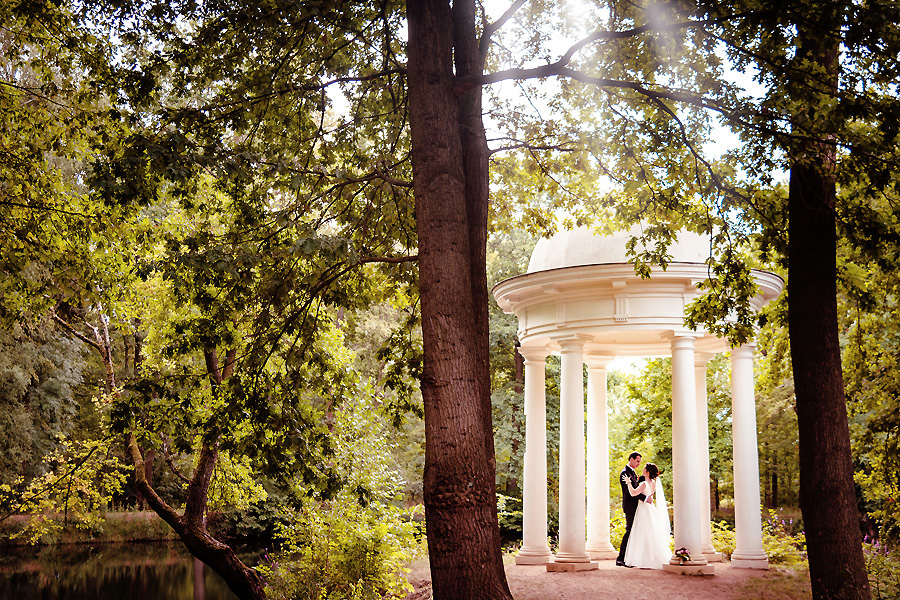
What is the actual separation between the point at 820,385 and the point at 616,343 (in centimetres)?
1013

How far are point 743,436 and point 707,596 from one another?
14.9 ft

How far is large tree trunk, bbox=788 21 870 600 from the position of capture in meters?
7.83

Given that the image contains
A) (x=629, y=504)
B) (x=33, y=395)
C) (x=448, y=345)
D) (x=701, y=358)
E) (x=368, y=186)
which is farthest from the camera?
(x=33, y=395)

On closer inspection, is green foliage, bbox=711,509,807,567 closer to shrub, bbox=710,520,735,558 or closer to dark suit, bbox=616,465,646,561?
shrub, bbox=710,520,735,558

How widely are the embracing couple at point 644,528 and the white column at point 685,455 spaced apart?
169 centimetres

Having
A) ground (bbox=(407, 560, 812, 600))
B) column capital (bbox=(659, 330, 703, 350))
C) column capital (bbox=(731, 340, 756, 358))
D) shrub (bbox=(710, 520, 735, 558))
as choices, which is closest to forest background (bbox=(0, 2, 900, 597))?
column capital (bbox=(731, 340, 756, 358))

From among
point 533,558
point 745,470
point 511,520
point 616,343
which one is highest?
point 616,343

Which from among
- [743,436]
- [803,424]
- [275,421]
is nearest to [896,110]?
[803,424]

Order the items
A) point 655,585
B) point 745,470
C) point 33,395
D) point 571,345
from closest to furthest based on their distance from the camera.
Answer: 1. point 655,585
2. point 745,470
3. point 571,345
4. point 33,395

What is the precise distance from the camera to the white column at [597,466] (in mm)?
18812

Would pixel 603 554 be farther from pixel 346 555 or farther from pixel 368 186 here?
pixel 368 186

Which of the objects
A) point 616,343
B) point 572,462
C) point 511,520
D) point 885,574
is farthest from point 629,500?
point 511,520

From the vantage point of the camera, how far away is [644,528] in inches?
651

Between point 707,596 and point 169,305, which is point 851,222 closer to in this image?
point 707,596
